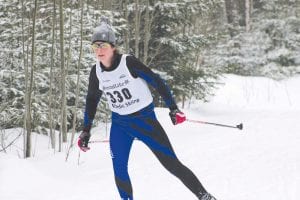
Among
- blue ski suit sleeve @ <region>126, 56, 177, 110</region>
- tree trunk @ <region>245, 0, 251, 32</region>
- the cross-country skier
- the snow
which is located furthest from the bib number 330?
tree trunk @ <region>245, 0, 251, 32</region>

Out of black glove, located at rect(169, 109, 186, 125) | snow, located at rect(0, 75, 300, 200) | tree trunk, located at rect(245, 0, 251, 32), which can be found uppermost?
tree trunk, located at rect(245, 0, 251, 32)

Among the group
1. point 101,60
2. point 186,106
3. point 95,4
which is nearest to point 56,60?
point 95,4

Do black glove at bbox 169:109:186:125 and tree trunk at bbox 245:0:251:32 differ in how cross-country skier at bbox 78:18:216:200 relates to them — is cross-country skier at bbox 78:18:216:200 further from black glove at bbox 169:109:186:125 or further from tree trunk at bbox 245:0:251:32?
tree trunk at bbox 245:0:251:32

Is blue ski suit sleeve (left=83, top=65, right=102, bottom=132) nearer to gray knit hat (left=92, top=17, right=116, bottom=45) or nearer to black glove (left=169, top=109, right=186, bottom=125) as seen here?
gray knit hat (left=92, top=17, right=116, bottom=45)

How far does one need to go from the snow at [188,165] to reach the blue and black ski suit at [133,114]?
998 millimetres

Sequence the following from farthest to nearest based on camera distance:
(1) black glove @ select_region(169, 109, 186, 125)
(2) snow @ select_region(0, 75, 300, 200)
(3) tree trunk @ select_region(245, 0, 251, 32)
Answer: (3) tree trunk @ select_region(245, 0, 251, 32) < (2) snow @ select_region(0, 75, 300, 200) < (1) black glove @ select_region(169, 109, 186, 125)

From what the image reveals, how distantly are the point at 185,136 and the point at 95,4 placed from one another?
3.51 metres

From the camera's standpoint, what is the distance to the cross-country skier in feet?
12.2

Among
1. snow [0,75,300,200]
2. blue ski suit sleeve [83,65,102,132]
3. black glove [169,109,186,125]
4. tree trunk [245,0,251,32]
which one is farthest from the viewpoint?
tree trunk [245,0,251,32]

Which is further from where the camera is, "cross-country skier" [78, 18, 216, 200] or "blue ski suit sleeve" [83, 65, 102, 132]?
"blue ski suit sleeve" [83, 65, 102, 132]

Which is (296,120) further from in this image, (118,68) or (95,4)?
(118,68)

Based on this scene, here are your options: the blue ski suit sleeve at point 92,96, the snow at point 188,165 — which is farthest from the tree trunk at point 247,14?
the blue ski suit sleeve at point 92,96

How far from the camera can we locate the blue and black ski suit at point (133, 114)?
3723 millimetres

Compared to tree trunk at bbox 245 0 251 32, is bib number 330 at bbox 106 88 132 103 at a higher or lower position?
lower
